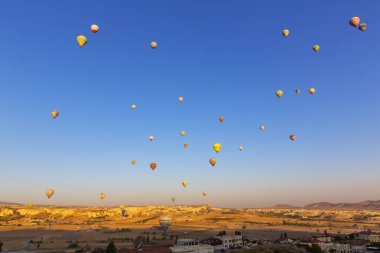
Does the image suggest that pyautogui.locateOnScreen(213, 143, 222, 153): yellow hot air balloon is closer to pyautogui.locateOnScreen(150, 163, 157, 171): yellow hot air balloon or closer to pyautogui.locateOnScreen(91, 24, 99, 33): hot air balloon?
pyautogui.locateOnScreen(150, 163, 157, 171): yellow hot air balloon

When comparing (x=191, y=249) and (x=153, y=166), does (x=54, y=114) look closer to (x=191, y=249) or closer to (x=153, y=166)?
(x=153, y=166)

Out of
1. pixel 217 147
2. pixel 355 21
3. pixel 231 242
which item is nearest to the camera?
pixel 355 21

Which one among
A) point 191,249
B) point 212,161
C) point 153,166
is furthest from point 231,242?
point 153,166

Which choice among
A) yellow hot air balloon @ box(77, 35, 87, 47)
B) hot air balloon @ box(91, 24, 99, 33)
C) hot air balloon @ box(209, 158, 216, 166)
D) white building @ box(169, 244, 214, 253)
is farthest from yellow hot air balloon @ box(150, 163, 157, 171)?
hot air balloon @ box(91, 24, 99, 33)

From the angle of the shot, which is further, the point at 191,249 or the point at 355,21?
the point at 191,249

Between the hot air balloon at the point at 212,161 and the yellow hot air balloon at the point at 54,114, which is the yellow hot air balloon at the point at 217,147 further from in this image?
the yellow hot air balloon at the point at 54,114

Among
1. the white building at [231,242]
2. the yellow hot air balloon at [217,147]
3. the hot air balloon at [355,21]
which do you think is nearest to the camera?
the hot air balloon at [355,21]

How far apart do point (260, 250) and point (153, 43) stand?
44.5 m

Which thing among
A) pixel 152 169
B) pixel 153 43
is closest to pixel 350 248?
pixel 152 169

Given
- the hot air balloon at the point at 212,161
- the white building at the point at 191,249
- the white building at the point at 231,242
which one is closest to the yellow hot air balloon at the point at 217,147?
the hot air balloon at the point at 212,161

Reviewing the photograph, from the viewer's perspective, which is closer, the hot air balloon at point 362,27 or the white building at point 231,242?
the hot air balloon at point 362,27

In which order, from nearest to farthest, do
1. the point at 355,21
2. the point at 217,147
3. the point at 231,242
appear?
the point at 355,21 < the point at 217,147 < the point at 231,242

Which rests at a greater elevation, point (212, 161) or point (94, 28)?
Answer: point (94, 28)

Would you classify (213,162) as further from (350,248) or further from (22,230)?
(22,230)
